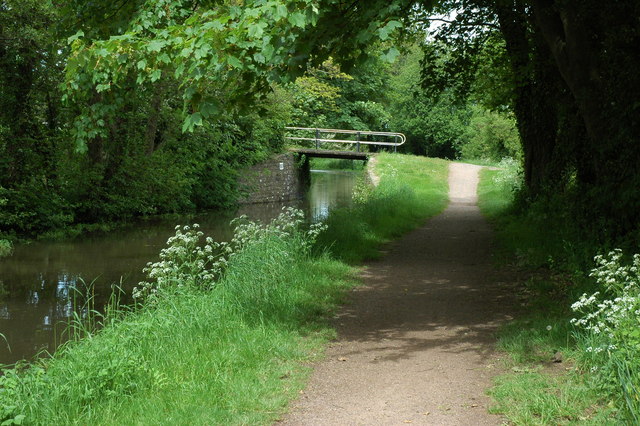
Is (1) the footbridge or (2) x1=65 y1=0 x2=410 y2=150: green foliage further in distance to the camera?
(1) the footbridge

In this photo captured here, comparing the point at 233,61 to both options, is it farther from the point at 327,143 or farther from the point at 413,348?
the point at 327,143

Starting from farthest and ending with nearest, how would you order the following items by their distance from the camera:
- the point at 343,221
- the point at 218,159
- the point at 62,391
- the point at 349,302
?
1. the point at 218,159
2. the point at 343,221
3. the point at 349,302
4. the point at 62,391

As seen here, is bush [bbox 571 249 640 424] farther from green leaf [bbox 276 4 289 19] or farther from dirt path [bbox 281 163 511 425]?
green leaf [bbox 276 4 289 19]

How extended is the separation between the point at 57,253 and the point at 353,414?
13985 mm

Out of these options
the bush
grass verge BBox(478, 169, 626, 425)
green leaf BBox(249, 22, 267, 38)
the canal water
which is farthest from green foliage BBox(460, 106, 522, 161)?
the bush

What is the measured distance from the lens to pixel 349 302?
8.97 m

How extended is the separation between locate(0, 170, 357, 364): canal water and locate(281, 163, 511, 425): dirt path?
3.23m

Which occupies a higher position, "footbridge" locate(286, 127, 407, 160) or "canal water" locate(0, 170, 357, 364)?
"footbridge" locate(286, 127, 407, 160)

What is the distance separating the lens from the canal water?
994cm

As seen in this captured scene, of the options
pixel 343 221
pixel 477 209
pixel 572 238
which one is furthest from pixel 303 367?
pixel 477 209

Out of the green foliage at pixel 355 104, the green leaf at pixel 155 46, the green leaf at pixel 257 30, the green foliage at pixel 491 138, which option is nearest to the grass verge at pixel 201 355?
the green leaf at pixel 155 46

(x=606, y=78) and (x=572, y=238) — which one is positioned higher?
(x=606, y=78)

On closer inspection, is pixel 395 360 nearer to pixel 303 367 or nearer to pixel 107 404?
pixel 303 367

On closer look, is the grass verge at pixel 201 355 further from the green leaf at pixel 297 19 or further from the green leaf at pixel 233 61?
the green leaf at pixel 297 19
